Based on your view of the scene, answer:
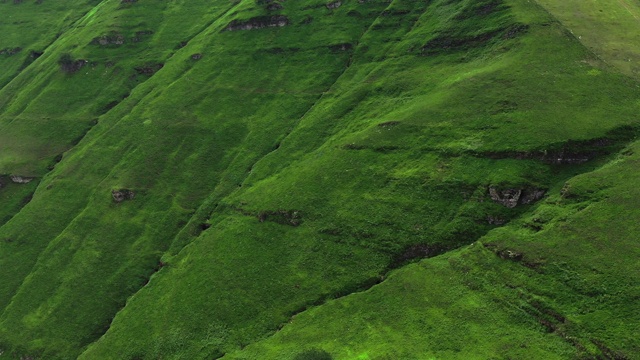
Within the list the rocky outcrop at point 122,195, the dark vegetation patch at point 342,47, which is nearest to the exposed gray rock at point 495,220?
the dark vegetation patch at point 342,47

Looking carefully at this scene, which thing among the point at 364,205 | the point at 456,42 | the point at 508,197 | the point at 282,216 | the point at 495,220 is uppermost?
the point at 456,42

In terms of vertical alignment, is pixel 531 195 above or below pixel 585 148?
below

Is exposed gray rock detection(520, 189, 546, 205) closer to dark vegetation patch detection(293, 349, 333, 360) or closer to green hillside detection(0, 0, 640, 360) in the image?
green hillside detection(0, 0, 640, 360)

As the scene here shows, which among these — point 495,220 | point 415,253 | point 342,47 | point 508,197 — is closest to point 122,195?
point 342,47

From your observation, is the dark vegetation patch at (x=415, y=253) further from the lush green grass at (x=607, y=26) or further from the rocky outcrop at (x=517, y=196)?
the lush green grass at (x=607, y=26)

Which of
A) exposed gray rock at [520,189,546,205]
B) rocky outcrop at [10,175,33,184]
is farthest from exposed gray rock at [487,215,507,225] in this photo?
rocky outcrop at [10,175,33,184]

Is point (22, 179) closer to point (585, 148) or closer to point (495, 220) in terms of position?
point (495, 220)

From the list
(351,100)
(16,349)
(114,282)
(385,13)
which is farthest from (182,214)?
(385,13)
